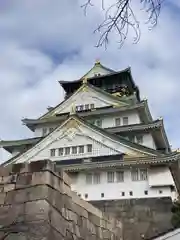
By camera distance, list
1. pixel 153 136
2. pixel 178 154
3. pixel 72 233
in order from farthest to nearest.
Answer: pixel 153 136, pixel 178 154, pixel 72 233

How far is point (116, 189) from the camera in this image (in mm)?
24406

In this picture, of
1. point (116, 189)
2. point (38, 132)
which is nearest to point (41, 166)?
point (116, 189)

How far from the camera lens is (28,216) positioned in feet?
20.3

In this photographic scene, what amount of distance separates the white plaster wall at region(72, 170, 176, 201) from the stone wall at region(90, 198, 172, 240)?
1.41 feet

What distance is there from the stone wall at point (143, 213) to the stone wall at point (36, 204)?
51.2 feet

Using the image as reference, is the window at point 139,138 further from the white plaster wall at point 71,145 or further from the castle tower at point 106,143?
the white plaster wall at point 71,145

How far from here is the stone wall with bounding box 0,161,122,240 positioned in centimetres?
609

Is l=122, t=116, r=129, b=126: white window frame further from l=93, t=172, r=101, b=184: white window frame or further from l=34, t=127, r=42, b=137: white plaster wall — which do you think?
l=34, t=127, r=42, b=137: white plaster wall

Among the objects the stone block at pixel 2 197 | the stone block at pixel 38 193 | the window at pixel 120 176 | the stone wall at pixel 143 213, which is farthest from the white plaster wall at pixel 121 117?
the stone block at pixel 38 193

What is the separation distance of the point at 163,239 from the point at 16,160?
2107 centimetres

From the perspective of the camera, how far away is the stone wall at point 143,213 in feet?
72.9

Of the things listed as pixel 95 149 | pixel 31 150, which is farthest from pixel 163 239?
pixel 31 150

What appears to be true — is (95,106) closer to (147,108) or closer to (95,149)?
(147,108)

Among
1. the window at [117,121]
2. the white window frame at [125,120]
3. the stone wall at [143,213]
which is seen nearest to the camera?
the stone wall at [143,213]
